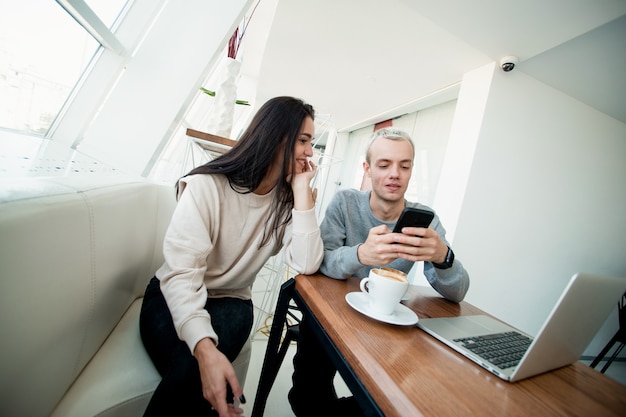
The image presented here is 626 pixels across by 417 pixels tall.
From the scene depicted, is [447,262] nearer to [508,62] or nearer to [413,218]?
[413,218]

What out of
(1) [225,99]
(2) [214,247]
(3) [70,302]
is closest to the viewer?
(3) [70,302]

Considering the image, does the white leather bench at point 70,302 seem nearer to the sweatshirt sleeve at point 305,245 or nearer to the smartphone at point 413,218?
the sweatshirt sleeve at point 305,245

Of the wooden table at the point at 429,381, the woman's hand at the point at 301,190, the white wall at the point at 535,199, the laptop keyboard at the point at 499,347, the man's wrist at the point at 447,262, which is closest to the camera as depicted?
the wooden table at the point at 429,381

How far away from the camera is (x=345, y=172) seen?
18.6 ft

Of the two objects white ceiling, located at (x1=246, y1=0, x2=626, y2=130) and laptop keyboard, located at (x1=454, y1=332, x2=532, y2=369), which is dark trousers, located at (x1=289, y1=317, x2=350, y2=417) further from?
white ceiling, located at (x1=246, y1=0, x2=626, y2=130)

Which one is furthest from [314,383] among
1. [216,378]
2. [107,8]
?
[107,8]

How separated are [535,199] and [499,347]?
253cm

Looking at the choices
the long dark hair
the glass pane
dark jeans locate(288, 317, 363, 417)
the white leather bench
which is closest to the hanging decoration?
the glass pane

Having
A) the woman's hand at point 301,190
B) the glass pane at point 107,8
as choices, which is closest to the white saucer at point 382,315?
the woman's hand at point 301,190

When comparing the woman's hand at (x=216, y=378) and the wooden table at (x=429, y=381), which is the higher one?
the wooden table at (x=429, y=381)

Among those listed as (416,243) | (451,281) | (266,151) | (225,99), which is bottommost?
(451,281)

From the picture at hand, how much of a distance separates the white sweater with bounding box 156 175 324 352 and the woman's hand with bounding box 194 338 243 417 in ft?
0.11

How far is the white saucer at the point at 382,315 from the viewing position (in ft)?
1.77

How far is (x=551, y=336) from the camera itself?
432 millimetres
